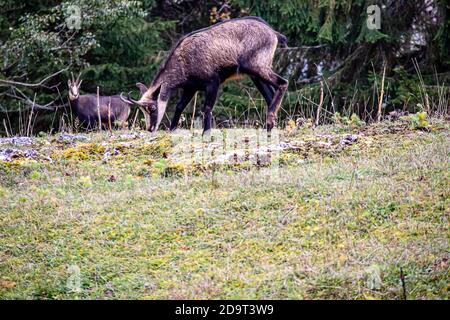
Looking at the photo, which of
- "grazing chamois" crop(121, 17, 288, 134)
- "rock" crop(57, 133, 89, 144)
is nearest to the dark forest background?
"grazing chamois" crop(121, 17, 288, 134)

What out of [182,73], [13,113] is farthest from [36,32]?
[182,73]

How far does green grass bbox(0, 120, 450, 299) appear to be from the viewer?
213 inches

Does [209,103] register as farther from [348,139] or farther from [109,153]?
→ [348,139]

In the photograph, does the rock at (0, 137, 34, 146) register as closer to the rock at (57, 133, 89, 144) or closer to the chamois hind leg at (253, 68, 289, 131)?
the rock at (57, 133, 89, 144)

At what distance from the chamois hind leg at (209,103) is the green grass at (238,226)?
1.53m

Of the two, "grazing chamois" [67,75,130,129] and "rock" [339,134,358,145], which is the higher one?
"rock" [339,134,358,145]

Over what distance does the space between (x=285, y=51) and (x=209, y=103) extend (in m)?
7.02

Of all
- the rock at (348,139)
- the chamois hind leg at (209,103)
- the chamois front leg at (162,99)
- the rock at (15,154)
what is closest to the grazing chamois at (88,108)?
the chamois front leg at (162,99)

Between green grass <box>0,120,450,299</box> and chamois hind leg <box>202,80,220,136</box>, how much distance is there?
1.53 metres

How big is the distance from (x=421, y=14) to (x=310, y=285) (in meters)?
11.9

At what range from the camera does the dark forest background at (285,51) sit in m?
15.2

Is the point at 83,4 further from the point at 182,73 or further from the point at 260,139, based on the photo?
the point at 260,139

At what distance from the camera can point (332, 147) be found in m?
8.55

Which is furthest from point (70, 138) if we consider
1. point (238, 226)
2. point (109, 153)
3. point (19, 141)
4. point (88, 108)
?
point (88, 108)
